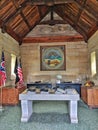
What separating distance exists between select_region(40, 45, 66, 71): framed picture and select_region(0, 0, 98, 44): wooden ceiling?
4.61 feet

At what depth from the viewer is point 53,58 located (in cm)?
1149

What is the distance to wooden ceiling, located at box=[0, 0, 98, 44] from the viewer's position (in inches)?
308

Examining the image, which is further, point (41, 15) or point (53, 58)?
point (53, 58)

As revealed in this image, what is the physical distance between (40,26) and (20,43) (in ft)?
4.92

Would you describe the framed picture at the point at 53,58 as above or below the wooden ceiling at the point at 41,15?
below

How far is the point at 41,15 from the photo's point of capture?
1092 centimetres

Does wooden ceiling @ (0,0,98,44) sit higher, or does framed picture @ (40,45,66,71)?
wooden ceiling @ (0,0,98,44)

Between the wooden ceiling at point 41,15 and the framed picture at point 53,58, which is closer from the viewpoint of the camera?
the wooden ceiling at point 41,15

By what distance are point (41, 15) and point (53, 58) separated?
2440mm

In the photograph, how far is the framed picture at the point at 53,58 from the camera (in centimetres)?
1148

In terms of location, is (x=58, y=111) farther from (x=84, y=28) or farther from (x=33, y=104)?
(x=84, y=28)

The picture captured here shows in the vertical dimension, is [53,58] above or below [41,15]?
below

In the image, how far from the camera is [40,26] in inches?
459

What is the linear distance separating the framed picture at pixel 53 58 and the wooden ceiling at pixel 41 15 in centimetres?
141
